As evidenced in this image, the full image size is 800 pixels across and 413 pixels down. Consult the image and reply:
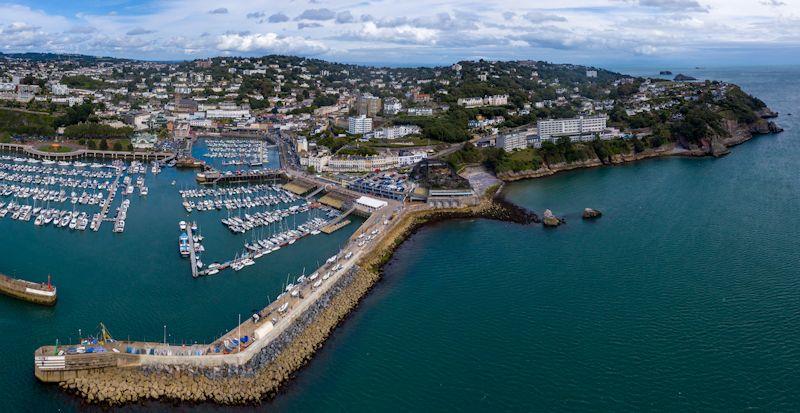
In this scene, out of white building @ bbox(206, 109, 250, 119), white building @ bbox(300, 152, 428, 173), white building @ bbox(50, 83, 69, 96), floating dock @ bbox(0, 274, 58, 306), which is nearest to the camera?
floating dock @ bbox(0, 274, 58, 306)

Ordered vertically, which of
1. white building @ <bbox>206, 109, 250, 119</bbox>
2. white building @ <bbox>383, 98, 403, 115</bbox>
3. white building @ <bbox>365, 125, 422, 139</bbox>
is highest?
white building @ <bbox>383, 98, 403, 115</bbox>

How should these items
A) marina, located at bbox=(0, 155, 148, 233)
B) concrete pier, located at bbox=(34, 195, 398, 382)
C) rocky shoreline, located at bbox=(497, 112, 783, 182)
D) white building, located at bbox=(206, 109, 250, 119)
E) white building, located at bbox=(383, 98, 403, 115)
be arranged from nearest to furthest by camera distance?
concrete pier, located at bbox=(34, 195, 398, 382), marina, located at bbox=(0, 155, 148, 233), rocky shoreline, located at bbox=(497, 112, 783, 182), white building, located at bbox=(383, 98, 403, 115), white building, located at bbox=(206, 109, 250, 119)

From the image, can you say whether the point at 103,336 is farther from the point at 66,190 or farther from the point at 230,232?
the point at 66,190

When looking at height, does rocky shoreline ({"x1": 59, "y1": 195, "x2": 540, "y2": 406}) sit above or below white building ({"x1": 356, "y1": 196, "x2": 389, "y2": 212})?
below

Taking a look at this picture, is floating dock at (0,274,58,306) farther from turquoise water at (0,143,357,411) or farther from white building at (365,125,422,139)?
white building at (365,125,422,139)

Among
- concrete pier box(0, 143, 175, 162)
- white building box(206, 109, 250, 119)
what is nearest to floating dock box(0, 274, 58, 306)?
concrete pier box(0, 143, 175, 162)

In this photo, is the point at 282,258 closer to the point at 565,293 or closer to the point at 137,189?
the point at 565,293

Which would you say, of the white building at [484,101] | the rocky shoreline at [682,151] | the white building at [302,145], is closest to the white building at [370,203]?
the rocky shoreline at [682,151]

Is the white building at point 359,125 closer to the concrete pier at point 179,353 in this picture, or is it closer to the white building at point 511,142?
the white building at point 511,142
